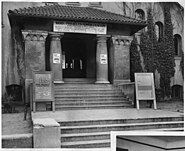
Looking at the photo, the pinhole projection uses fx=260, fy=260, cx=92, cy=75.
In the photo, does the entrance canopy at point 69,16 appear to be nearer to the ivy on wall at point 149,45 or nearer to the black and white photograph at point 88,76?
the black and white photograph at point 88,76

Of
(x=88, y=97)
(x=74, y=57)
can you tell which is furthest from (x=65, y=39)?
(x=88, y=97)

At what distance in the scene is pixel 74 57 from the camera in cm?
1047

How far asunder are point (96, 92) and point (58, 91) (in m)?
1.03

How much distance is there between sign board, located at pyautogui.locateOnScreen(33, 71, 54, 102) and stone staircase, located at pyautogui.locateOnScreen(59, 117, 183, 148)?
1765mm

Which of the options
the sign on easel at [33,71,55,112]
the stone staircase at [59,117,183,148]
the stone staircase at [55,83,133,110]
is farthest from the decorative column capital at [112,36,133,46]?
the stone staircase at [59,117,183,148]

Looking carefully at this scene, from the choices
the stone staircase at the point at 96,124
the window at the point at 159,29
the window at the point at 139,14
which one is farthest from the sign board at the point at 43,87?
the window at the point at 159,29

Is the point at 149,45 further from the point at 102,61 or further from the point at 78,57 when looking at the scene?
the point at 102,61

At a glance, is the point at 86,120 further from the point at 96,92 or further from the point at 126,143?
the point at 96,92

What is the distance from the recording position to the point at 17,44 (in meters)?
8.77

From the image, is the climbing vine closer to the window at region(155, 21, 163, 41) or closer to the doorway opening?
the window at region(155, 21, 163, 41)

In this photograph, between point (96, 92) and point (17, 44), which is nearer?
point (96, 92)

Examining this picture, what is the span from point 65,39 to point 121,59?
2607mm

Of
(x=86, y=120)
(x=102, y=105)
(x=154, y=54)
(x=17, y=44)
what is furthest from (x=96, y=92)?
(x=154, y=54)

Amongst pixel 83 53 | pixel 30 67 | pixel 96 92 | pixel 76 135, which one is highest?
pixel 83 53
